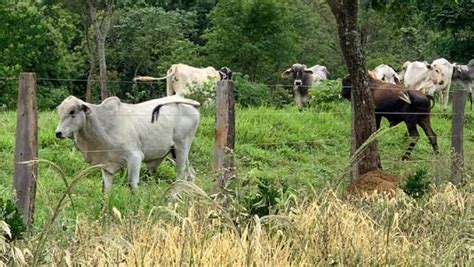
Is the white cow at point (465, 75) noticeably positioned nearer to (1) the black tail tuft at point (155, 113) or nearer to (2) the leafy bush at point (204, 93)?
(2) the leafy bush at point (204, 93)

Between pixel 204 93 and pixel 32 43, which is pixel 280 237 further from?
pixel 32 43

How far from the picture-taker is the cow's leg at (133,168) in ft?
29.2

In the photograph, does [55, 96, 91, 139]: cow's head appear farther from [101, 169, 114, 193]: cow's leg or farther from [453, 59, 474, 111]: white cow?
[453, 59, 474, 111]: white cow

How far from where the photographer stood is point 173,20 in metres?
34.8

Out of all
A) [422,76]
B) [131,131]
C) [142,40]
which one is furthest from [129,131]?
[142,40]

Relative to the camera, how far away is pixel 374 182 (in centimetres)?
835

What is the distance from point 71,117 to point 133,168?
831 mm

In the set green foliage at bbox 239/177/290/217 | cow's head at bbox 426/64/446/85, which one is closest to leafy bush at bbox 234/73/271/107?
cow's head at bbox 426/64/446/85

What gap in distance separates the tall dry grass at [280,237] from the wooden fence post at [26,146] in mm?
913

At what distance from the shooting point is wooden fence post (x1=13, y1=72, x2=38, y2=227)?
226 inches

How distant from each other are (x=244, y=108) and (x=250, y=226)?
36.9 ft

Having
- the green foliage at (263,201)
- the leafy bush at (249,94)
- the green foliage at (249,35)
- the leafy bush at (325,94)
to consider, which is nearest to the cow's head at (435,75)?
the leafy bush at (325,94)

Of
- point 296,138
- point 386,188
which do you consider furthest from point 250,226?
point 296,138

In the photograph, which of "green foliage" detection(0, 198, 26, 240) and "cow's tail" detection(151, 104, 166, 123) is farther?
"cow's tail" detection(151, 104, 166, 123)
